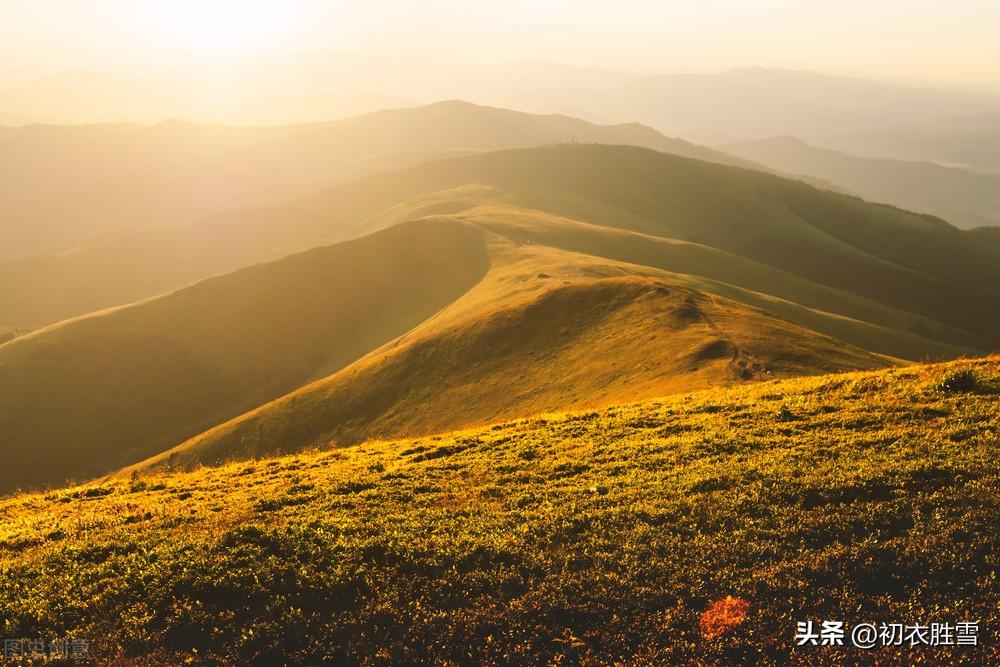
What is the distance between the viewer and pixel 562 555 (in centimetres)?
1328

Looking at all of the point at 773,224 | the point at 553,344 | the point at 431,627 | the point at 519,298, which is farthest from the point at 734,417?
the point at 773,224

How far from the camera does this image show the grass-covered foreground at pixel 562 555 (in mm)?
11219

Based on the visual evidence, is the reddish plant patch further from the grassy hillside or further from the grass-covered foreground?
the grassy hillside

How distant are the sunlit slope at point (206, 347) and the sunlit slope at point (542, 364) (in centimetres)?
2580

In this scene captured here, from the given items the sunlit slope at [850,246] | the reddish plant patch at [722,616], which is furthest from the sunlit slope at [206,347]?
the sunlit slope at [850,246]

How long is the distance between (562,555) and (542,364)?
3213 centimetres

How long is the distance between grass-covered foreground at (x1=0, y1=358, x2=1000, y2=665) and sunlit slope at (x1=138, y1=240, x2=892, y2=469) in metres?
14.0

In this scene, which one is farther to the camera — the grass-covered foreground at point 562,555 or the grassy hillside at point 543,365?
the grassy hillside at point 543,365

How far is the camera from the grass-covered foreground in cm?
1122

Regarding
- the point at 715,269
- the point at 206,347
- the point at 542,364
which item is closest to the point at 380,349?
the point at 542,364

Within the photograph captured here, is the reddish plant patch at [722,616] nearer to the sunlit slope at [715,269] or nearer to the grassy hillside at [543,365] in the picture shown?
the grassy hillside at [543,365]

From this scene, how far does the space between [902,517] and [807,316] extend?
58.5 meters

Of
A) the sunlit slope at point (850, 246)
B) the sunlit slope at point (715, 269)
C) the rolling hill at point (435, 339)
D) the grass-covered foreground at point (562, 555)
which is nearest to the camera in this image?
the grass-covered foreground at point (562, 555)

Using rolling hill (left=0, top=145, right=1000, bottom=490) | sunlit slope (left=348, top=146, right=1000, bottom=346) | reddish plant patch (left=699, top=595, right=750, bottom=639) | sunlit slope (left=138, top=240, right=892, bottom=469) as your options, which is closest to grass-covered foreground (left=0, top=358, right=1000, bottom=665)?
reddish plant patch (left=699, top=595, right=750, bottom=639)
